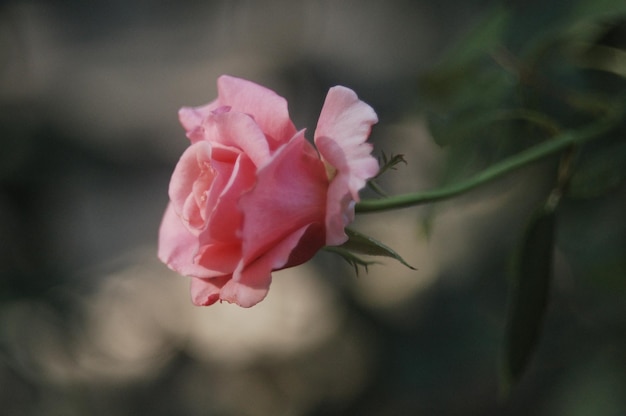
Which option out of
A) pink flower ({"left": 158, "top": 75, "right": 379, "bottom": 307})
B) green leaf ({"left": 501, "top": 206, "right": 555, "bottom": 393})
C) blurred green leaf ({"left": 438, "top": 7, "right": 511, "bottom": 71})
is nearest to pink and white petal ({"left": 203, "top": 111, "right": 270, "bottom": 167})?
pink flower ({"left": 158, "top": 75, "right": 379, "bottom": 307})

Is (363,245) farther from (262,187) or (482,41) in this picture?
(482,41)

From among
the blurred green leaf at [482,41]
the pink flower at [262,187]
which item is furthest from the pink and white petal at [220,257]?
the blurred green leaf at [482,41]

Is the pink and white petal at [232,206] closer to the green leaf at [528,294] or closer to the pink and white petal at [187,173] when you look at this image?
the pink and white petal at [187,173]

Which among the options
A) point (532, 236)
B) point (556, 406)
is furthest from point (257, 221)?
point (556, 406)

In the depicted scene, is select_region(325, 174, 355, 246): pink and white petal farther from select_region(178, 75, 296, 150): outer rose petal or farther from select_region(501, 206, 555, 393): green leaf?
select_region(501, 206, 555, 393): green leaf

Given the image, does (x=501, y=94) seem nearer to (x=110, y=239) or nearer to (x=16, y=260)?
(x=16, y=260)

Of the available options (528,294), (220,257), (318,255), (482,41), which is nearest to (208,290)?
(220,257)
